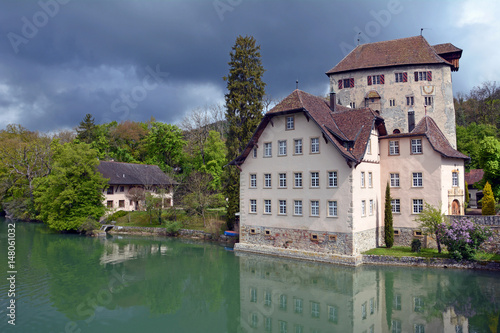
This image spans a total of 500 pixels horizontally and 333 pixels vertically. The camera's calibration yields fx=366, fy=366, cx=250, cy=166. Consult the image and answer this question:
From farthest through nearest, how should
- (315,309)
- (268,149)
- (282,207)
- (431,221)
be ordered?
(268,149)
(282,207)
(431,221)
(315,309)

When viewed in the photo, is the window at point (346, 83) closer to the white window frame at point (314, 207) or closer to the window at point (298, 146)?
the window at point (298, 146)

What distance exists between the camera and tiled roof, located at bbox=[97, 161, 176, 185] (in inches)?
1759

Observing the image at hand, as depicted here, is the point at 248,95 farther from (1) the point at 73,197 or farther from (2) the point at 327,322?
(2) the point at 327,322

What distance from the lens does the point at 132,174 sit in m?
47.6

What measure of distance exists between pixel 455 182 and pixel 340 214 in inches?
367

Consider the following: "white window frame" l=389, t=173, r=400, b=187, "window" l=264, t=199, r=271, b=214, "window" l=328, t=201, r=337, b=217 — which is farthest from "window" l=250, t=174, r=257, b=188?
"white window frame" l=389, t=173, r=400, b=187

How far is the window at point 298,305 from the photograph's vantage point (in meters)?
15.9

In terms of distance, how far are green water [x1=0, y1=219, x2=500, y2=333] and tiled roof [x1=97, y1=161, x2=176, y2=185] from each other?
762 inches

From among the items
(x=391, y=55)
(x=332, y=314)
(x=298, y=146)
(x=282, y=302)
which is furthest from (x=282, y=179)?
(x=391, y=55)

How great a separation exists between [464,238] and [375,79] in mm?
21275

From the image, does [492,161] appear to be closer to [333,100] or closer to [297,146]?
[333,100]

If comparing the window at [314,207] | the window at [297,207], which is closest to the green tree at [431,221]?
the window at [314,207]

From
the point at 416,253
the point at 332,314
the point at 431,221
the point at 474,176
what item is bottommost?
the point at 332,314

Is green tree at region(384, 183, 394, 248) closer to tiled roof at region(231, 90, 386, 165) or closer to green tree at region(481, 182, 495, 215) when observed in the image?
tiled roof at region(231, 90, 386, 165)
